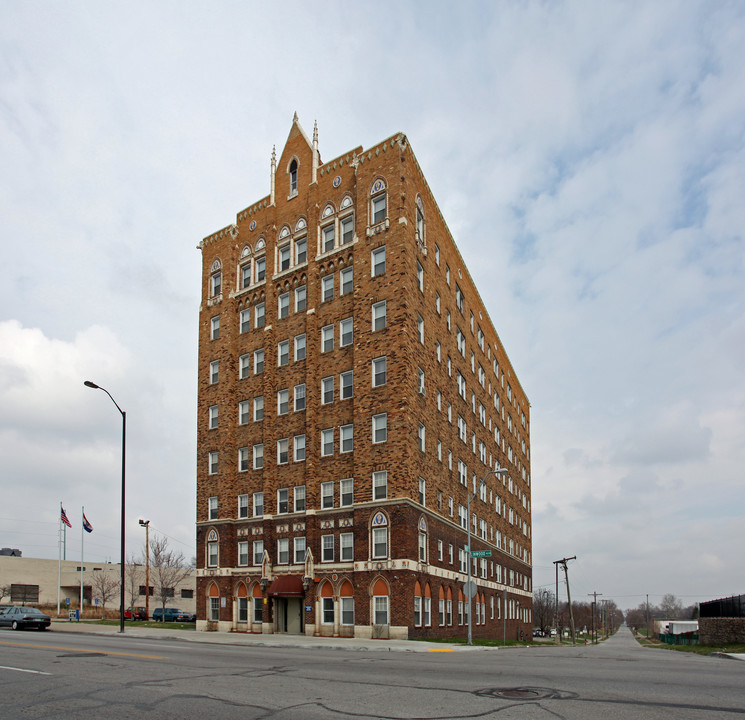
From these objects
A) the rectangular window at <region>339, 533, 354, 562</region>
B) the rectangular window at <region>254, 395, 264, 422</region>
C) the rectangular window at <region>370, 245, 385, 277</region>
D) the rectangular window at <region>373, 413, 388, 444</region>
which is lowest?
the rectangular window at <region>339, 533, 354, 562</region>

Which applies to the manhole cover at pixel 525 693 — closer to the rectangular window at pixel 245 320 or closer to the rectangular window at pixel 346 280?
the rectangular window at pixel 346 280

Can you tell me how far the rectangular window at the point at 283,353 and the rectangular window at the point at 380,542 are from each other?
12.7 m

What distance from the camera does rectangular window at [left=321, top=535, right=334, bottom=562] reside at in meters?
38.6

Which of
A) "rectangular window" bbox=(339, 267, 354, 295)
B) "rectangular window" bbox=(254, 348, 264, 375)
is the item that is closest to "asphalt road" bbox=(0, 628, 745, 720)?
"rectangular window" bbox=(339, 267, 354, 295)

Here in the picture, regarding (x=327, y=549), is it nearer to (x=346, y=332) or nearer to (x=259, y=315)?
(x=346, y=332)

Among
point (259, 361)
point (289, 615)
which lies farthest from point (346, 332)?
point (289, 615)

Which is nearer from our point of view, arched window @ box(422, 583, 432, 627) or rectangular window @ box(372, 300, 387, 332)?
arched window @ box(422, 583, 432, 627)

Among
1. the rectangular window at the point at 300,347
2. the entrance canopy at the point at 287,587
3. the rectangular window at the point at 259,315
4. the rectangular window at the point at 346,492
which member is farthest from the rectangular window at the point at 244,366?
the entrance canopy at the point at 287,587

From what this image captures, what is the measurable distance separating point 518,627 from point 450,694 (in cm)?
6399

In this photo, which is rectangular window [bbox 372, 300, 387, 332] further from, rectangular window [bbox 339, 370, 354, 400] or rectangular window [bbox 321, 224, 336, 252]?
rectangular window [bbox 321, 224, 336, 252]

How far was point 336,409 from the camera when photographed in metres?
40.4

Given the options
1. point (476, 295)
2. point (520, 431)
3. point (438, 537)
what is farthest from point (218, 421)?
point (520, 431)

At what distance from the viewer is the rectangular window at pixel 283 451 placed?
139 ft

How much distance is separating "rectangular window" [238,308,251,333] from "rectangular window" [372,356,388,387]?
40.5 ft
